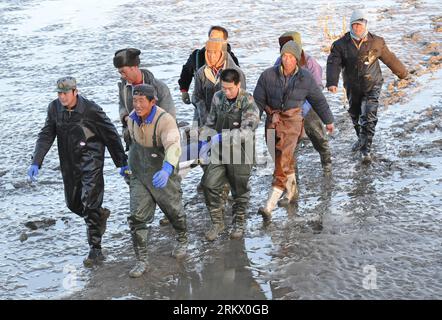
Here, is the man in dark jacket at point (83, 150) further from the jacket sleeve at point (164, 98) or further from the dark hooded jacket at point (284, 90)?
the dark hooded jacket at point (284, 90)

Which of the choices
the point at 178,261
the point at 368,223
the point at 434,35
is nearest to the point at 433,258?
the point at 368,223

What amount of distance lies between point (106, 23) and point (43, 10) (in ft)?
13.1

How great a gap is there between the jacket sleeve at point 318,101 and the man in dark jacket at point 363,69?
3.55 feet

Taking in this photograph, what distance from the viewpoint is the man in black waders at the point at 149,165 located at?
20.6ft

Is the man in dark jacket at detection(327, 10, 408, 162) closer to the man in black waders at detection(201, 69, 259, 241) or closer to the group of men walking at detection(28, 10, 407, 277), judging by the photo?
the group of men walking at detection(28, 10, 407, 277)

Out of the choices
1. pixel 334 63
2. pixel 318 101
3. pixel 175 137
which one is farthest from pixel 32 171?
pixel 334 63

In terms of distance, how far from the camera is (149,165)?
644cm

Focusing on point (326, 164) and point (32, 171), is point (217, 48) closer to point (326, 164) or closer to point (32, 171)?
point (326, 164)

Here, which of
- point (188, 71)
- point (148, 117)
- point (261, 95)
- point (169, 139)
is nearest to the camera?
point (169, 139)

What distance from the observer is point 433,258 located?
6441mm

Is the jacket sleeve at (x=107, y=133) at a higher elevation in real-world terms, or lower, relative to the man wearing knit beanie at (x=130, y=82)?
lower

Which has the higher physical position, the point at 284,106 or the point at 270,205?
the point at 284,106

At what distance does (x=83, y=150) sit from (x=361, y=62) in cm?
387

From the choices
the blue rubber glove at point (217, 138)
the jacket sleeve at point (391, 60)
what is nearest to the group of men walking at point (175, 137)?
the blue rubber glove at point (217, 138)
